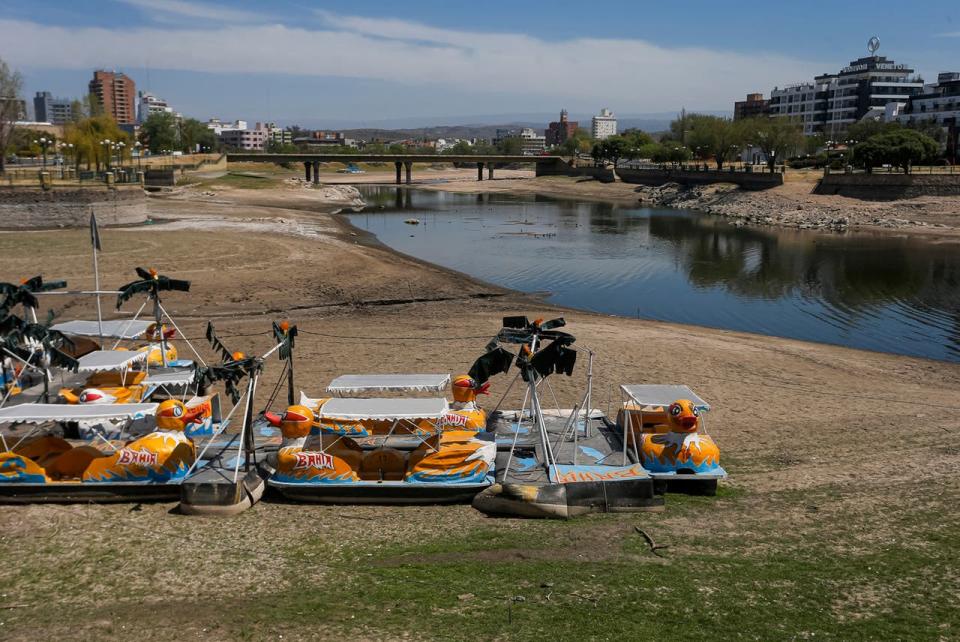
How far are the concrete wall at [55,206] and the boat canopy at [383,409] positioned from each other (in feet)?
127

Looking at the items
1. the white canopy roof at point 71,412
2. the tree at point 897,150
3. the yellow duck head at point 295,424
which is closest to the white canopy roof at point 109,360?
the white canopy roof at point 71,412

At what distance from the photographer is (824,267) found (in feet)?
157

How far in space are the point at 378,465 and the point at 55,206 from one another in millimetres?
41339

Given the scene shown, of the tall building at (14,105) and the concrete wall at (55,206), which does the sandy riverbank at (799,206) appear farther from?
the tall building at (14,105)

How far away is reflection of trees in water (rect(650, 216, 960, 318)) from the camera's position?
3931 cm

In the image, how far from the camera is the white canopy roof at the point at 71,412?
1298cm

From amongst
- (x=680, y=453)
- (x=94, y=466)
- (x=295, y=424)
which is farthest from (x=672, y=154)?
(x=94, y=466)

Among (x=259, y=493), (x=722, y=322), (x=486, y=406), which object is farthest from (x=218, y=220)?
(x=259, y=493)

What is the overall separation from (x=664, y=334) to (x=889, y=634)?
18732 millimetres

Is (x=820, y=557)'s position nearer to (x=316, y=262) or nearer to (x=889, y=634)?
(x=889, y=634)

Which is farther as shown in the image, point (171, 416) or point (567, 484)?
point (171, 416)

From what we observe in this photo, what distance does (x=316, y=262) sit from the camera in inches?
1506

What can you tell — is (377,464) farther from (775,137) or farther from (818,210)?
(775,137)

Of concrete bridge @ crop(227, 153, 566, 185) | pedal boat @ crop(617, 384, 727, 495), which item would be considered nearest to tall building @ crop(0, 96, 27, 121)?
pedal boat @ crop(617, 384, 727, 495)
